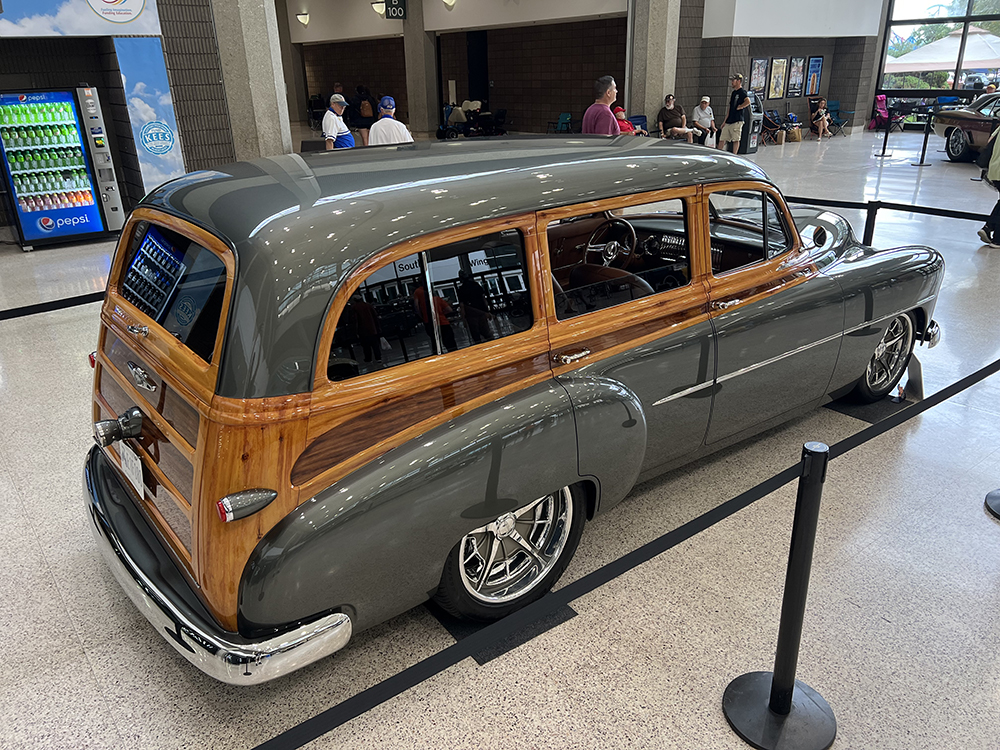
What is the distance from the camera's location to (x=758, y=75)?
1908 cm

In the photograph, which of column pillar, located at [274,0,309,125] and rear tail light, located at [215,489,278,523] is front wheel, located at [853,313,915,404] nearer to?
rear tail light, located at [215,489,278,523]

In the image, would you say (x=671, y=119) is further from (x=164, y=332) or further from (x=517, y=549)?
(x=164, y=332)

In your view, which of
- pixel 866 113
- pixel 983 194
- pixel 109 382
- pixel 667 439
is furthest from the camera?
pixel 866 113

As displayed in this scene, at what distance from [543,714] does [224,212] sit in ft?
6.14

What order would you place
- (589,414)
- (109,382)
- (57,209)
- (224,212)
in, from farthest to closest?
(57,209) → (109,382) → (589,414) → (224,212)

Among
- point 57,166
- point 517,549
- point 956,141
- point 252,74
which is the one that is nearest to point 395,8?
point 252,74

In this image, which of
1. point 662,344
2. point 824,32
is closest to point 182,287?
point 662,344

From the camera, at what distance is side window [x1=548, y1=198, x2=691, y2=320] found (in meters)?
2.85

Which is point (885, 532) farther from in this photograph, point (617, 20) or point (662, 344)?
point (617, 20)

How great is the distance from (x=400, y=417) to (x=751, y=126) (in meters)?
15.9

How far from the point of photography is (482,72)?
2289 centimetres

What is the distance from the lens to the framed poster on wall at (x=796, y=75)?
20.0 meters

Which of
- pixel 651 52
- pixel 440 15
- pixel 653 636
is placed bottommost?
pixel 653 636

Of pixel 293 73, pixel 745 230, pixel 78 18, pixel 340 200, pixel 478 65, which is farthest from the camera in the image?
pixel 293 73
